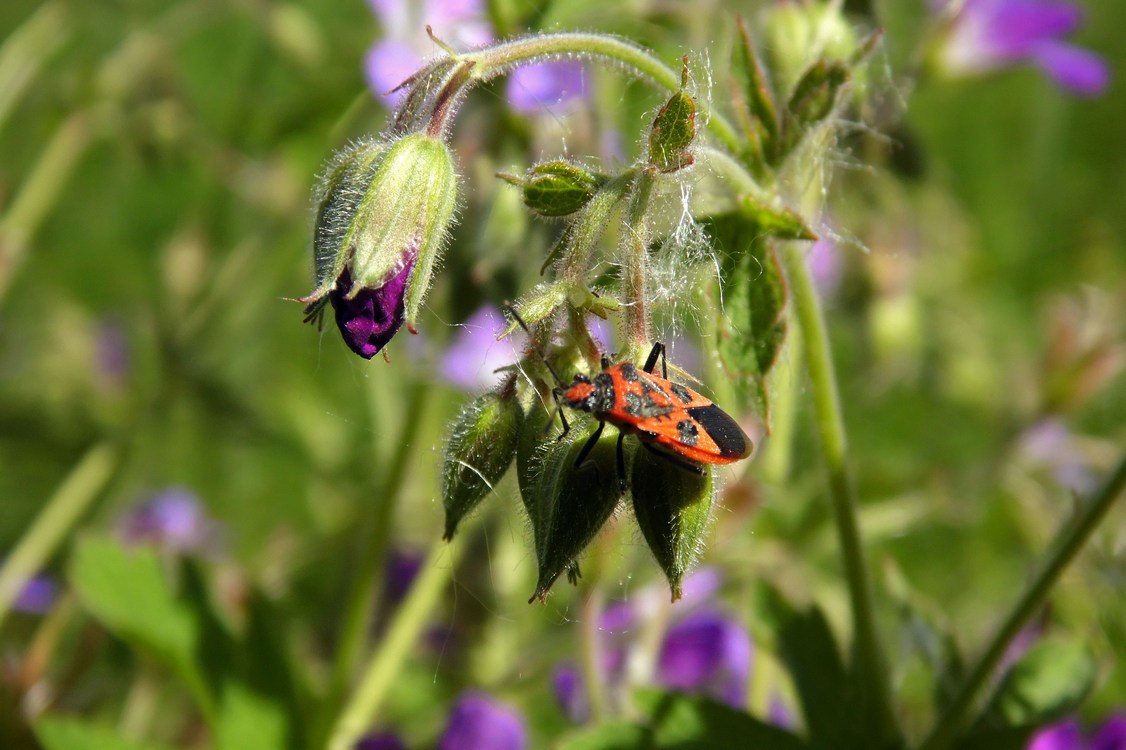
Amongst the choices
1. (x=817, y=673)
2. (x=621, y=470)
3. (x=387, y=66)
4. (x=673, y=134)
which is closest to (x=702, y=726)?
(x=817, y=673)

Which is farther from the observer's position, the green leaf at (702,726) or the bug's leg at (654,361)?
the green leaf at (702,726)

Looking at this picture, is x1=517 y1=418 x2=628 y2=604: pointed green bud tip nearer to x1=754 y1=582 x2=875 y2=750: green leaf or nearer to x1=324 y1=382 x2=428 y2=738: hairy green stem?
x1=754 y1=582 x2=875 y2=750: green leaf

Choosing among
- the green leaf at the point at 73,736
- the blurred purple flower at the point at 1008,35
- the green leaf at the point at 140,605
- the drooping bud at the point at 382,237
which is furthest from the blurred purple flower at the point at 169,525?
the blurred purple flower at the point at 1008,35

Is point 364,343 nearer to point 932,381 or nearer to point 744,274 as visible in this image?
point 744,274

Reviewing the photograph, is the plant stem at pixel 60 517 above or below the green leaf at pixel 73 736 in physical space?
below

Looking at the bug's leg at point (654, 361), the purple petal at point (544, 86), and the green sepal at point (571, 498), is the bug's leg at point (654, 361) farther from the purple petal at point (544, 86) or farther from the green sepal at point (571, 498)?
the purple petal at point (544, 86)

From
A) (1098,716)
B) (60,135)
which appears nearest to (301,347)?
(60,135)

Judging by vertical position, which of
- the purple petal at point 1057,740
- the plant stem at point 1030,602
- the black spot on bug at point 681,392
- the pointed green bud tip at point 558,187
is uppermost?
the pointed green bud tip at point 558,187
